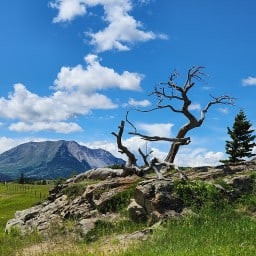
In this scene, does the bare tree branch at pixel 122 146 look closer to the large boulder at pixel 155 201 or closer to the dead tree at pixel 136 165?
the dead tree at pixel 136 165

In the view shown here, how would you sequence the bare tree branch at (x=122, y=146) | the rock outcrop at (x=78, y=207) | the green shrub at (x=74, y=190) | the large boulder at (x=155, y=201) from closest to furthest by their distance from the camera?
the large boulder at (x=155, y=201)
the rock outcrop at (x=78, y=207)
the green shrub at (x=74, y=190)
the bare tree branch at (x=122, y=146)

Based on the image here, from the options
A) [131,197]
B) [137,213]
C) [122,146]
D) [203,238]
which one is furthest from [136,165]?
[203,238]

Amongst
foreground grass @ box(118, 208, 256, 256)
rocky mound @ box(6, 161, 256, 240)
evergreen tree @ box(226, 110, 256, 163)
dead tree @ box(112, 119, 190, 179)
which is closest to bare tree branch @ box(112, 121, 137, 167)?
dead tree @ box(112, 119, 190, 179)

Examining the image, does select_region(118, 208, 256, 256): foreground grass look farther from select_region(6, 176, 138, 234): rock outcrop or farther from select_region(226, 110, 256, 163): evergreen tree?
select_region(226, 110, 256, 163): evergreen tree

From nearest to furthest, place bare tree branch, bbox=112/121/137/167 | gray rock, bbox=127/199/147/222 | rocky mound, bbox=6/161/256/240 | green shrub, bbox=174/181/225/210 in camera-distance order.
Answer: green shrub, bbox=174/181/225/210 < rocky mound, bbox=6/161/256/240 < gray rock, bbox=127/199/147/222 < bare tree branch, bbox=112/121/137/167

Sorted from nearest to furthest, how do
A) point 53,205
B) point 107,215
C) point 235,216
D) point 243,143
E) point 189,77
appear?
point 235,216
point 107,215
point 53,205
point 189,77
point 243,143

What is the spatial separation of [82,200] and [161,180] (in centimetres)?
548

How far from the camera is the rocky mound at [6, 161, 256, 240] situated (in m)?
20.5

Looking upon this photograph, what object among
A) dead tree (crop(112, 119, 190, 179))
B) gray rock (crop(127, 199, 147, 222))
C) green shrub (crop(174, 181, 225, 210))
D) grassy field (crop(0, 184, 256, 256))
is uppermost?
dead tree (crop(112, 119, 190, 179))

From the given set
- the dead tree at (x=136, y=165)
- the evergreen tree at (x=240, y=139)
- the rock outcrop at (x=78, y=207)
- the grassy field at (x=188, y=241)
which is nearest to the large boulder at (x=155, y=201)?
the grassy field at (x=188, y=241)

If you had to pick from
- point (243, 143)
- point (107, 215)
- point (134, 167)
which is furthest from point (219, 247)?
point (243, 143)

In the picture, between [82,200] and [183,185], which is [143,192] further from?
[82,200]

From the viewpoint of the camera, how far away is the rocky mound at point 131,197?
67.3ft

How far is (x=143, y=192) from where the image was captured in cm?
2116
